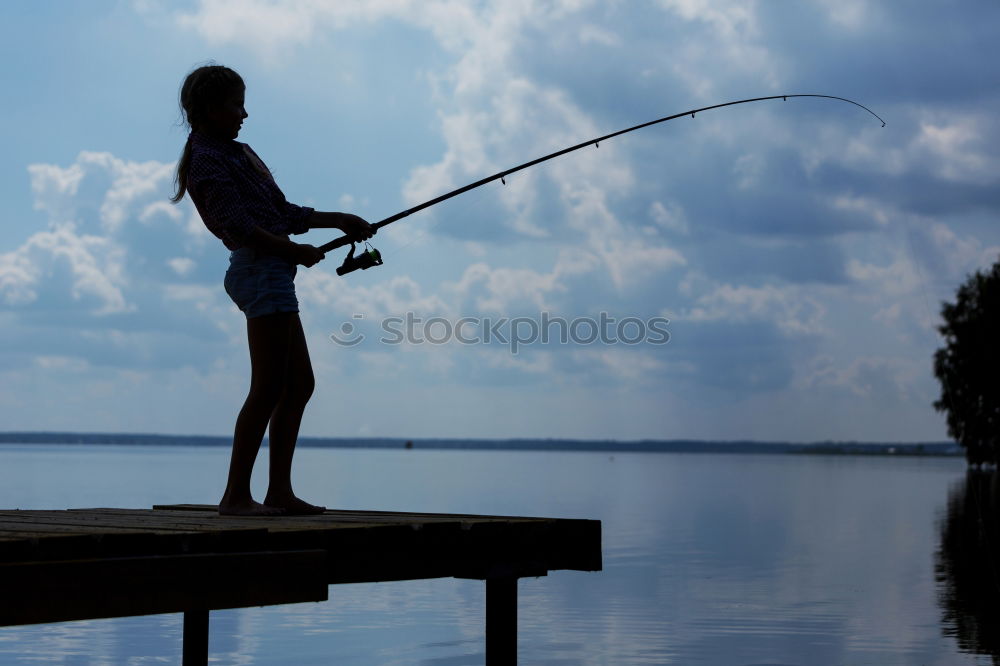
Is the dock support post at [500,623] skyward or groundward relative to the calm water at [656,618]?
skyward

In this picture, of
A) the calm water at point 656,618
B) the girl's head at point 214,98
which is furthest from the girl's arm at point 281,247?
the calm water at point 656,618

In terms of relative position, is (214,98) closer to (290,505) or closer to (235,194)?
(235,194)

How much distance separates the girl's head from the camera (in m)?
5.02

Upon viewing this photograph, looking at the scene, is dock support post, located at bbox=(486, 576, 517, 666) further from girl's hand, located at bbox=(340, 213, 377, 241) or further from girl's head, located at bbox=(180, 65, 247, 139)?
girl's head, located at bbox=(180, 65, 247, 139)

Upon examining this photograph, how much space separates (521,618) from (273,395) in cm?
698

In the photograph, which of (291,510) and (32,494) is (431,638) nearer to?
(291,510)

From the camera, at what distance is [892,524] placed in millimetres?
25141

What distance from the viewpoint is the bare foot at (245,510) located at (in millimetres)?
5078

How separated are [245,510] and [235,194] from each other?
1233mm

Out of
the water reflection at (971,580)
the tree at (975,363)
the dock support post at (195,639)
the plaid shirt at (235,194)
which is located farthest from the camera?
the tree at (975,363)

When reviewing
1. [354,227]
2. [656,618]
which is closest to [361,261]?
[354,227]

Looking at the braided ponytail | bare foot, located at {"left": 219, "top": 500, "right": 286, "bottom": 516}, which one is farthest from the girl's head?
bare foot, located at {"left": 219, "top": 500, "right": 286, "bottom": 516}

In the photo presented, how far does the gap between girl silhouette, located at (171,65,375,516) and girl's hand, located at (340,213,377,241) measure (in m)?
0.25

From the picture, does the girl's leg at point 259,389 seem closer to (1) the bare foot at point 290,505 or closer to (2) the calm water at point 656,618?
(1) the bare foot at point 290,505
